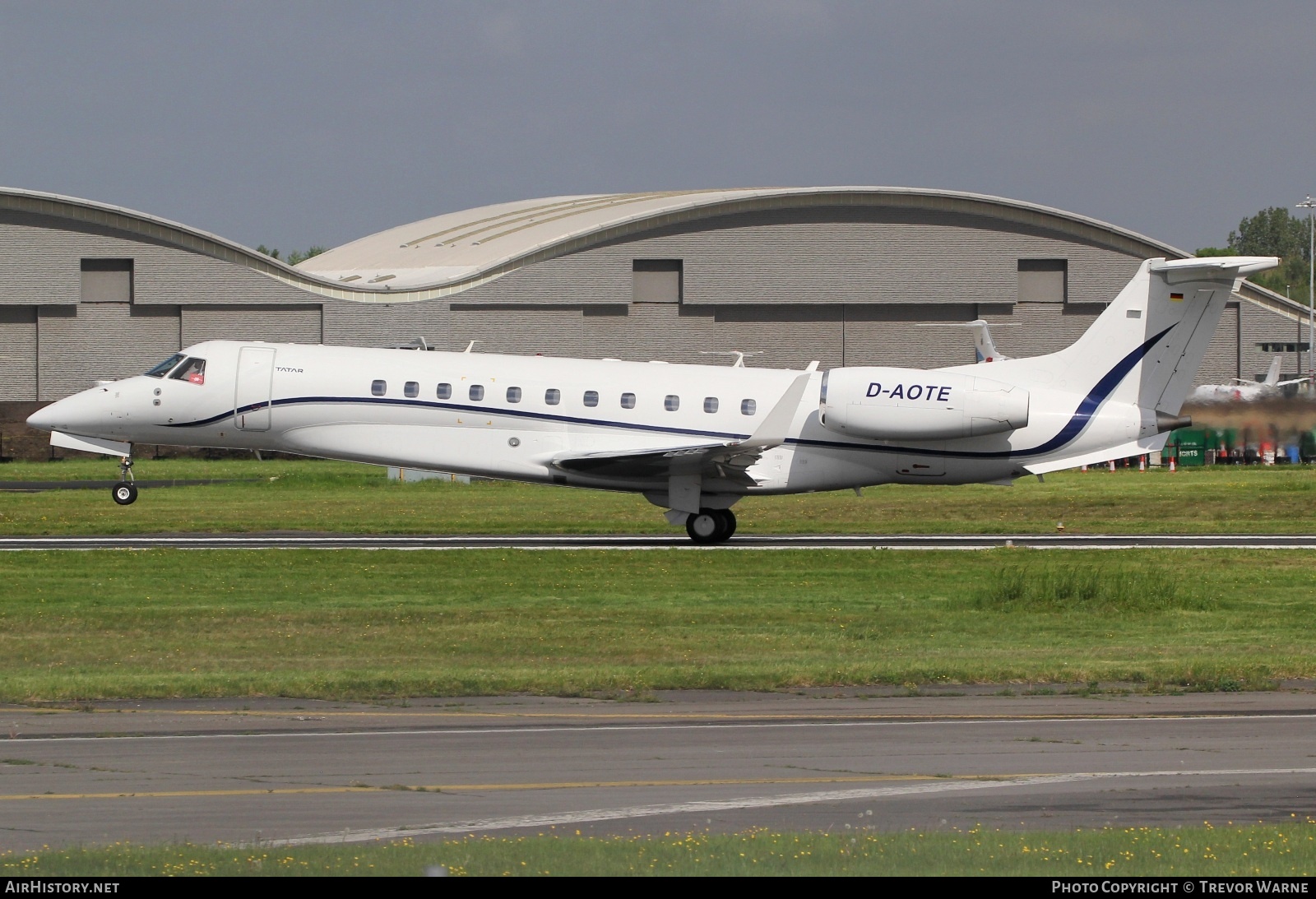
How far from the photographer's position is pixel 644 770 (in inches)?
425

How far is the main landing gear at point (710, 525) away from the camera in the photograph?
2838 cm

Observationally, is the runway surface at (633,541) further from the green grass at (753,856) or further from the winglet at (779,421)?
the green grass at (753,856)

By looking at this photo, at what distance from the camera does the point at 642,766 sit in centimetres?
1098

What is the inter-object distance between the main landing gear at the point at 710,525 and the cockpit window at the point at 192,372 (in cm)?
939

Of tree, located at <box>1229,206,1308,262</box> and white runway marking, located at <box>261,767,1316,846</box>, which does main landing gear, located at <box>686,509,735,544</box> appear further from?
tree, located at <box>1229,206,1308,262</box>

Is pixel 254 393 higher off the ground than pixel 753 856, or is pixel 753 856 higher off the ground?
pixel 254 393

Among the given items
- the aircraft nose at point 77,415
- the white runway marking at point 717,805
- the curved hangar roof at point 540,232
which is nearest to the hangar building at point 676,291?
the curved hangar roof at point 540,232

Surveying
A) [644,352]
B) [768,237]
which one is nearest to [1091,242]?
[768,237]

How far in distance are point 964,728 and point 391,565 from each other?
45.6 ft

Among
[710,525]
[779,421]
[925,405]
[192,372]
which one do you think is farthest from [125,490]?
[925,405]

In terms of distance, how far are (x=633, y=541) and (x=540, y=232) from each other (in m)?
46.4

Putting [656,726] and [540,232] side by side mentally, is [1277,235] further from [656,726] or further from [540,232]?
[656,726]
